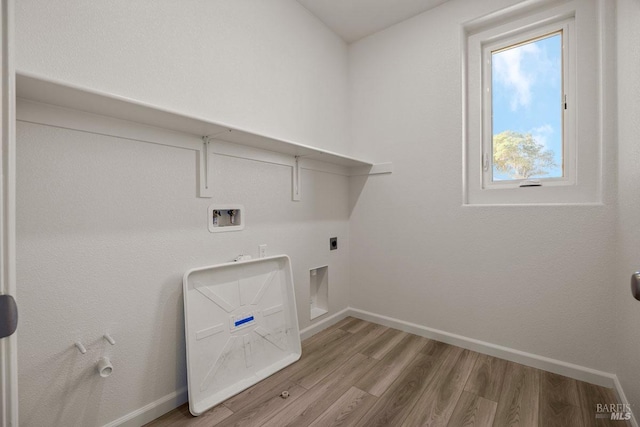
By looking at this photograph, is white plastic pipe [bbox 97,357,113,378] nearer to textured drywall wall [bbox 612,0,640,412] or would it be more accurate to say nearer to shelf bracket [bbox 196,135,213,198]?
shelf bracket [bbox 196,135,213,198]

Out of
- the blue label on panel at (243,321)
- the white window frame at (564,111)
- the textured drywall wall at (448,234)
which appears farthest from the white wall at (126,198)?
the white window frame at (564,111)

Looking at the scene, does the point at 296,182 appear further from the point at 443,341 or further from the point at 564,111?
the point at 564,111

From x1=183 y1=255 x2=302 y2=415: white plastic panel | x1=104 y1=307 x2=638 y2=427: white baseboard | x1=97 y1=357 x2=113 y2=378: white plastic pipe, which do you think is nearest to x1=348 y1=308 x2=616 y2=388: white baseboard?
x1=104 y1=307 x2=638 y2=427: white baseboard

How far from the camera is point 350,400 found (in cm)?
160

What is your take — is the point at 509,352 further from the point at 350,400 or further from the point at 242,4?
the point at 242,4

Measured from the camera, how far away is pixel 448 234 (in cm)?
225

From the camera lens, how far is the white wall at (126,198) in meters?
1.13

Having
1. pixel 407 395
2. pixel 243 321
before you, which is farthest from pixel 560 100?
pixel 243 321

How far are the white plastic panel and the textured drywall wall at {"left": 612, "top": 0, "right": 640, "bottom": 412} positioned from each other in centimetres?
182

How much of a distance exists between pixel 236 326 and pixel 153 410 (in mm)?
541

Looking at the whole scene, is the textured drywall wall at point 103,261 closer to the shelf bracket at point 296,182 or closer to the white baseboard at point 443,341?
the white baseboard at point 443,341

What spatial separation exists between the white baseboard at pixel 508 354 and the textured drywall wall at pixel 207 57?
1702 mm

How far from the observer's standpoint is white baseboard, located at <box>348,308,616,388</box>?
1715mm

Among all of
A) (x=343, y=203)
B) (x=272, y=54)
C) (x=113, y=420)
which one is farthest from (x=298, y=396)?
(x=272, y=54)
